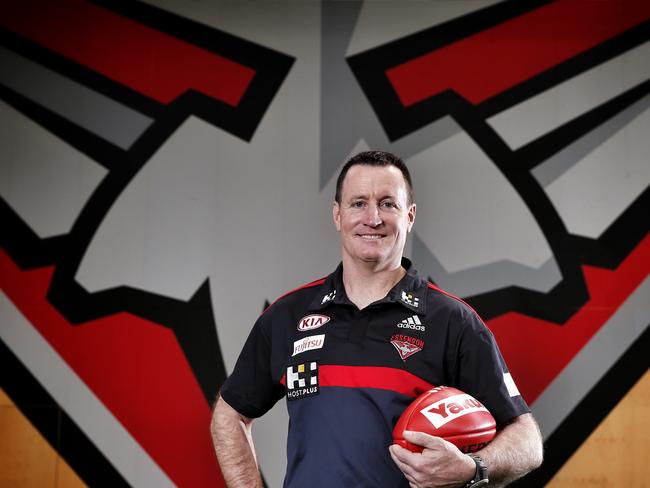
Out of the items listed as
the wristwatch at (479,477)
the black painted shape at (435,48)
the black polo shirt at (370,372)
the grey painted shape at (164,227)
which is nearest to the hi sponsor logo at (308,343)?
the black polo shirt at (370,372)

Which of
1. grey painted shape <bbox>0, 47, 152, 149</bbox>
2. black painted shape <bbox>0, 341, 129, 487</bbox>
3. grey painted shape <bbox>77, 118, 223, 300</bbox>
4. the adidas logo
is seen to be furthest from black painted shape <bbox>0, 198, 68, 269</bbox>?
the adidas logo

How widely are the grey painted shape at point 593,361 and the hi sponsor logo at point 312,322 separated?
1271 millimetres

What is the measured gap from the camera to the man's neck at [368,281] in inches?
54.8

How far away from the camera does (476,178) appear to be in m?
2.38

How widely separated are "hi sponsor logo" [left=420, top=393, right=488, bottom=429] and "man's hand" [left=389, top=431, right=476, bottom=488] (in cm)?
5

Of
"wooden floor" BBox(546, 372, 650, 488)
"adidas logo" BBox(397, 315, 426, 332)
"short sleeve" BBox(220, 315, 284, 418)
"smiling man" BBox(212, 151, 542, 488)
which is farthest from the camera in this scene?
"wooden floor" BBox(546, 372, 650, 488)

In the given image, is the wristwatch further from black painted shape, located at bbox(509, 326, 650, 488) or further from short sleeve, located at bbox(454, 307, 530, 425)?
black painted shape, located at bbox(509, 326, 650, 488)

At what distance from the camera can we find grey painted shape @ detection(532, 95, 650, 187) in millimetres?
2387

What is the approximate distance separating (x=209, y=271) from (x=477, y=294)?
1.07 meters

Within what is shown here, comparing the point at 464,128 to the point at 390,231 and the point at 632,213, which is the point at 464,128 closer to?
the point at 632,213

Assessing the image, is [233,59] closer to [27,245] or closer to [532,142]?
[27,245]

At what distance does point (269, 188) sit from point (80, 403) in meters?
1.13

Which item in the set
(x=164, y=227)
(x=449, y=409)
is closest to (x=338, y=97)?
(x=164, y=227)

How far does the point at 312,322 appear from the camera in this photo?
1.40 metres
